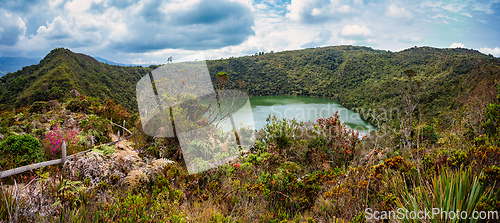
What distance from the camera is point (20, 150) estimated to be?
3.10m

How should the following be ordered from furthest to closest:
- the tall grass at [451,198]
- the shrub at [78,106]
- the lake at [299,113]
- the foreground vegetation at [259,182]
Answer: the lake at [299,113], the shrub at [78,106], the foreground vegetation at [259,182], the tall grass at [451,198]

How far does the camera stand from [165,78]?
160 inches

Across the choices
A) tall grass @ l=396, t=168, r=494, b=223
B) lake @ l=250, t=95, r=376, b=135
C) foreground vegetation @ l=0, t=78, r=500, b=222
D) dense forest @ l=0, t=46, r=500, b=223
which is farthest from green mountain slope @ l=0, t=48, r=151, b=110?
tall grass @ l=396, t=168, r=494, b=223

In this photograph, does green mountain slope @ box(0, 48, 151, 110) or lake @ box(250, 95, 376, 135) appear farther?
lake @ box(250, 95, 376, 135)

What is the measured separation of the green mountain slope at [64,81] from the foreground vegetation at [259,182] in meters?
12.8

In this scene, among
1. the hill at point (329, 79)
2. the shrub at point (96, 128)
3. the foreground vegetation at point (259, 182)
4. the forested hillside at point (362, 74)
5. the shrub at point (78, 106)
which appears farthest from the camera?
the forested hillside at point (362, 74)

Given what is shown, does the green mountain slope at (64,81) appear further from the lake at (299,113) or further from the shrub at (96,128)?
the lake at (299,113)

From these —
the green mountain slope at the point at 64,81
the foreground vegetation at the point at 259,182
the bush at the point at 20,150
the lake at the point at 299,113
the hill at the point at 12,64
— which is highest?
the hill at the point at 12,64

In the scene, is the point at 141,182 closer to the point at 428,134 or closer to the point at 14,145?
the point at 14,145

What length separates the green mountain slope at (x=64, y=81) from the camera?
20141 mm

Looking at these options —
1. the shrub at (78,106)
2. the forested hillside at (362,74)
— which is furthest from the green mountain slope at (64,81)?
the forested hillside at (362,74)

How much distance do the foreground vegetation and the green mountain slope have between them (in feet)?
41.9

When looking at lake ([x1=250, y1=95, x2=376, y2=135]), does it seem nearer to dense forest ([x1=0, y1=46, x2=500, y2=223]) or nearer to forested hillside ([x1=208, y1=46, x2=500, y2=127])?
forested hillside ([x1=208, y1=46, x2=500, y2=127])

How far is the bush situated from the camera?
3.06 metres
